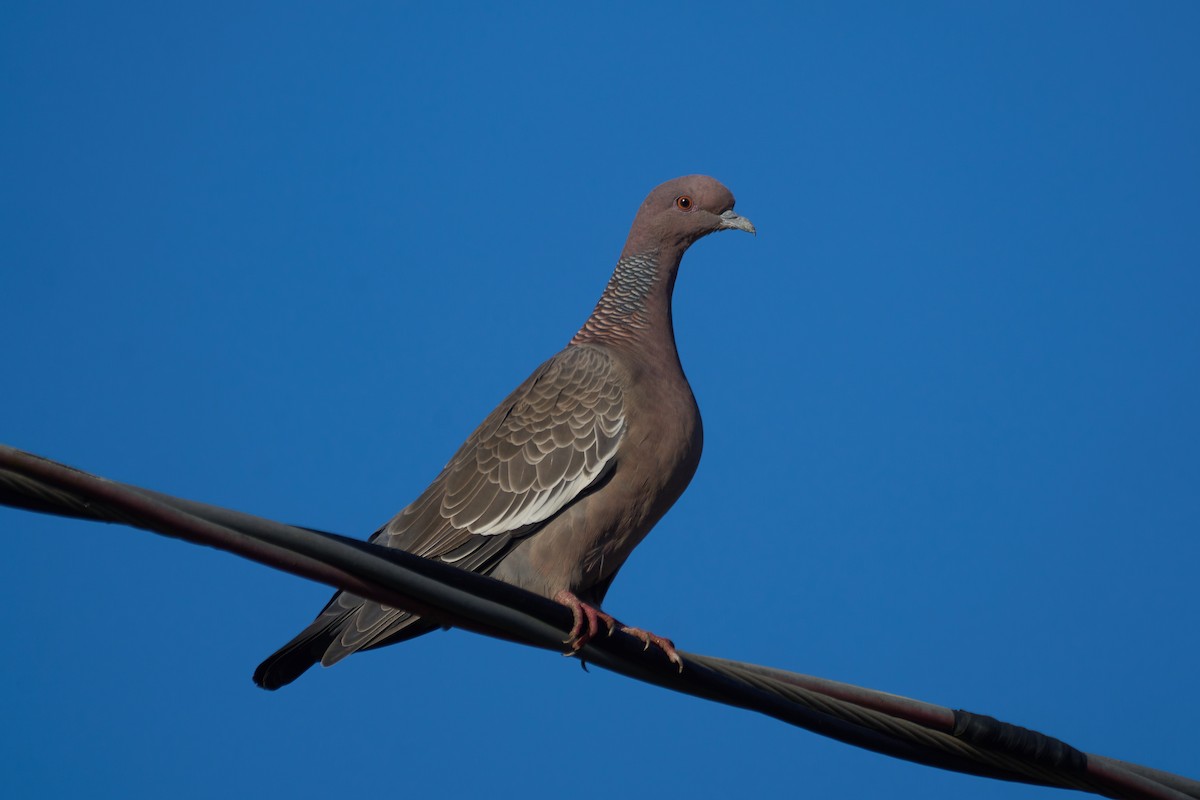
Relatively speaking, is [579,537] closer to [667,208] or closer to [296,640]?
[296,640]

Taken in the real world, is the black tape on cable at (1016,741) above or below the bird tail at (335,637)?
below

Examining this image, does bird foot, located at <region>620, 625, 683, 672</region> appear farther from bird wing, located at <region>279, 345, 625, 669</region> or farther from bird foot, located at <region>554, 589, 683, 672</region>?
bird wing, located at <region>279, 345, 625, 669</region>

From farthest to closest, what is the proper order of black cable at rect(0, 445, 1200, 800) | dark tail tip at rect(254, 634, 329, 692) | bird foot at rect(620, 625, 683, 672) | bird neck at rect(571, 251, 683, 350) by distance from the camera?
bird neck at rect(571, 251, 683, 350), dark tail tip at rect(254, 634, 329, 692), bird foot at rect(620, 625, 683, 672), black cable at rect(0, 445, 1200, 800)

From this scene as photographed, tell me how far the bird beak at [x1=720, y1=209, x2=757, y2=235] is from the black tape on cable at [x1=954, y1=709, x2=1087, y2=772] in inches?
126

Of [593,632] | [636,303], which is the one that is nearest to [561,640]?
[593,632]

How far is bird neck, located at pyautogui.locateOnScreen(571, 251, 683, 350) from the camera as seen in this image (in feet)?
19.2

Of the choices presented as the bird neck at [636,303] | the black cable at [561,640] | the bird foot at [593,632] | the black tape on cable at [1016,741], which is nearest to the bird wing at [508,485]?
the bird neck at [636,303]

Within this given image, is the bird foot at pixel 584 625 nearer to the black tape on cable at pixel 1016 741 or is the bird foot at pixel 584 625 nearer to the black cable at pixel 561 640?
the black cable at pixel 561 640

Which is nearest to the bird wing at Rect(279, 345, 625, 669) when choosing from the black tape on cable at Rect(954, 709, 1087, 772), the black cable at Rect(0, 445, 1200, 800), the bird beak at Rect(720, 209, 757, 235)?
the bird beak at Rect(720, 209, 757, 235)

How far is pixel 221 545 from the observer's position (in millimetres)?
2598

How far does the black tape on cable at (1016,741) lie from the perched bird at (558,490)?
1628 millimetres

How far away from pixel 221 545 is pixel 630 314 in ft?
11.6

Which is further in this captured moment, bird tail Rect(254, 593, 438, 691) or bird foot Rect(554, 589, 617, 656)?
bird tail Rect(254, 593, 438, 691)

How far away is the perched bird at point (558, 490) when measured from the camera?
4914 millimetres
